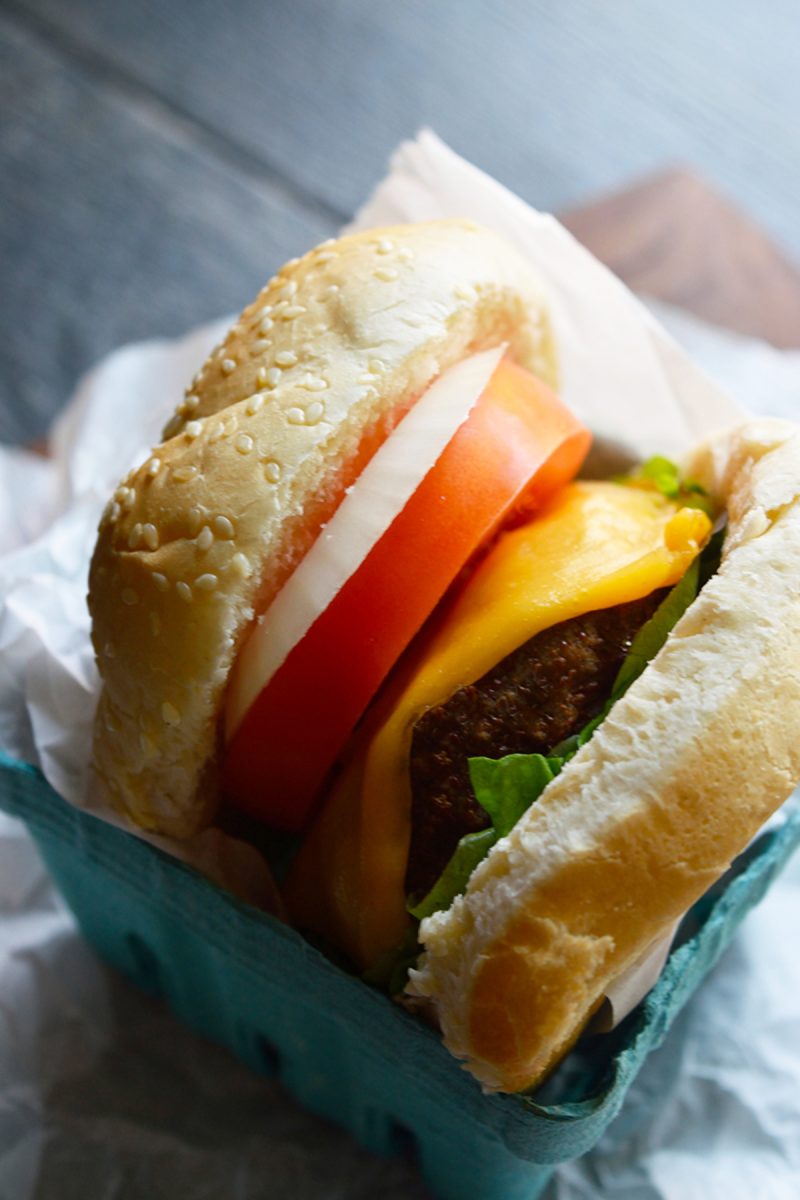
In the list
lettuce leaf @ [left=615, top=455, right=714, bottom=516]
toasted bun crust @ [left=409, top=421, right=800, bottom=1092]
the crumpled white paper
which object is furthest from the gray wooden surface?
toasted bun crust @ [left=409, top=421, right=800, bottom=1092]

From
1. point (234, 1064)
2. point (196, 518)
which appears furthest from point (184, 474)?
point (234, 1064)

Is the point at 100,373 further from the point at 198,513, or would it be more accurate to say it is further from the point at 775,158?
the point at 775,158

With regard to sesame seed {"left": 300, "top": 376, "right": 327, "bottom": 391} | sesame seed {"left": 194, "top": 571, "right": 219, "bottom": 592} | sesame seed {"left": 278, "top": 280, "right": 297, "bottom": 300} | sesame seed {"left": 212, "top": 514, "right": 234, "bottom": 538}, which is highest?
sesame seed {"left": 278, "top": 280, "right": 297, "bottom": 300}

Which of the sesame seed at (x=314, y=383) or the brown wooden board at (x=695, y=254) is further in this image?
the brown wooden board at (x=695, y=254)

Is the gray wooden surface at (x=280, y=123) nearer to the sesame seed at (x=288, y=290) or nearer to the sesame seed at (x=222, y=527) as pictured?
the sesame seed at (x=288, y=290)

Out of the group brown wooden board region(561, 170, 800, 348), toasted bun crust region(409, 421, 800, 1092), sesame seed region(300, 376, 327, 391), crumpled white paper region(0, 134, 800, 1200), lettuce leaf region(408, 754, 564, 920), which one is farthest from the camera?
brown wooden board region(561, 170, 800, 348)

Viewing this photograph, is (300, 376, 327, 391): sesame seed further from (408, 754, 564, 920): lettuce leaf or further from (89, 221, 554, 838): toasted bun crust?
(408, 754, 564, 920): lettuce leaf

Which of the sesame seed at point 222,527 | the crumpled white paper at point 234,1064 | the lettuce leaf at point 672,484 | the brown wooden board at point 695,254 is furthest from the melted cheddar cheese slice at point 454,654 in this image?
the brown wooden board at point 695,254
